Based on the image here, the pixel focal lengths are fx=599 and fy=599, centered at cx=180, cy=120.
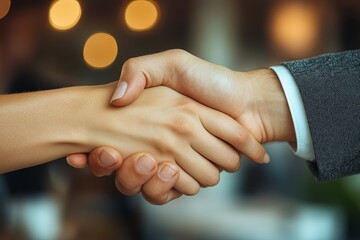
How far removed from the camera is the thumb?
3.31ft

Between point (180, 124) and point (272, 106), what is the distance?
0.55ft

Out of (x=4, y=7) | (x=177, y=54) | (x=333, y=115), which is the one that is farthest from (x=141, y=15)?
(x=333, y=115)

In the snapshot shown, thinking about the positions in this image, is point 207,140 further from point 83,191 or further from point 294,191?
point 294,191

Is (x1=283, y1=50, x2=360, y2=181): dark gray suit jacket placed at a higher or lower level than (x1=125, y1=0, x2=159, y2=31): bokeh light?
higher

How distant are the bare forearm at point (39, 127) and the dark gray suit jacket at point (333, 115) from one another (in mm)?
387

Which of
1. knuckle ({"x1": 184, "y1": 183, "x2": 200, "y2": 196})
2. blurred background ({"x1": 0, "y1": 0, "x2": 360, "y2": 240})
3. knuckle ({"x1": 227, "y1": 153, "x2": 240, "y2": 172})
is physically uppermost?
knuckle ({"x1": 227, "y1": 153, "x2": 240, "y2": 172})

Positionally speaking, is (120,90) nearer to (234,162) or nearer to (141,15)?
(234,162)

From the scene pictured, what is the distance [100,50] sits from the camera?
288 centimetres

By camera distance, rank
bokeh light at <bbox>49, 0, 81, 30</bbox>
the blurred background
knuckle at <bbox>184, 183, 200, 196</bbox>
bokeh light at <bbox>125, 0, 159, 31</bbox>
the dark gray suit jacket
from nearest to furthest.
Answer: the dark gray suit jacket
knuckle at <bbox>184, 183, 200, 196</bbox>
the blurred background
bokeh light at <bbox>49, 0, 81, 30</bbox>
bokeh light at <bbox>125, 0, 159, 31</bbox>

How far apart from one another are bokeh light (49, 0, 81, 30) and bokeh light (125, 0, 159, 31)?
0.24 meters

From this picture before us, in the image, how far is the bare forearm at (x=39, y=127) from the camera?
101 cm

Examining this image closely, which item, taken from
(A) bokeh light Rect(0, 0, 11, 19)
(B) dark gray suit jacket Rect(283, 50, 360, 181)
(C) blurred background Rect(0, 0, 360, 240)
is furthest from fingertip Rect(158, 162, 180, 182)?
(A) bokeh light Rect(0, 0, 11, 19)

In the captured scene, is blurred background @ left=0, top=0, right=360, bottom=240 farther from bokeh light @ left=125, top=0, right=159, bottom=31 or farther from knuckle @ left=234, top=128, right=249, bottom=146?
knuckle @ left=234, top=128, right=249, bottom=146

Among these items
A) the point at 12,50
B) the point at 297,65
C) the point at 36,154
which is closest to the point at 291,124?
the point at 297,65
